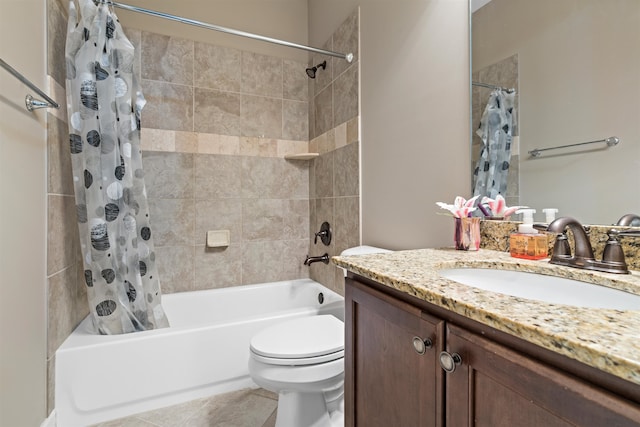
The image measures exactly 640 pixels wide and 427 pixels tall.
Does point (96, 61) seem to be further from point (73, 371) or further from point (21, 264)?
point (73, 371)

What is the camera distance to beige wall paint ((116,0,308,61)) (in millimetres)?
2074

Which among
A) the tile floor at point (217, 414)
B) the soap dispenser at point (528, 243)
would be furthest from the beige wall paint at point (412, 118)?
the tile floor at point (217, 414)

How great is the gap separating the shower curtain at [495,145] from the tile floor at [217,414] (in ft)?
4.57

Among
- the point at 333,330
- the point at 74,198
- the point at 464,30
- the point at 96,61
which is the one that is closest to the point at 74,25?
the point at 96,61

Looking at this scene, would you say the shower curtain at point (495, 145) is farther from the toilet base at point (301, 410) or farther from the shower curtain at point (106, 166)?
the shower curtain at point (106, 166)

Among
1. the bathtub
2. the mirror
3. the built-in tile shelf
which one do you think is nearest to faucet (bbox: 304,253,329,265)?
the bathtub

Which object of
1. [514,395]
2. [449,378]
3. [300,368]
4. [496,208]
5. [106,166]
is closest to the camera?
[514,395]

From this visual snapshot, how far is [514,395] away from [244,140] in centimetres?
223

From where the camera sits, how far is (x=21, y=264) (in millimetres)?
1067

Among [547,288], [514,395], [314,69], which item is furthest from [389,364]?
[314,69]

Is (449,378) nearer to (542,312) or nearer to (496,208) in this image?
(542,312)

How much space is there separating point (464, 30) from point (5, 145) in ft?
5.48

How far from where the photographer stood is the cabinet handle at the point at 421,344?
57 centimetres

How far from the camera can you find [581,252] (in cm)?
73
